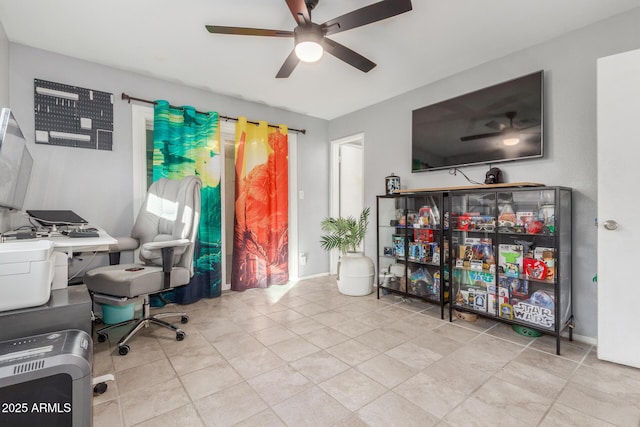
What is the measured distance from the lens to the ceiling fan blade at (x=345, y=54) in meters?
2.01

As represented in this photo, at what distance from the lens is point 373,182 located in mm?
3871

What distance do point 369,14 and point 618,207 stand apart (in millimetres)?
1994

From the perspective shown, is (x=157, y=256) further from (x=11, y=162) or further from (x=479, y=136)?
(x=479, y=136)

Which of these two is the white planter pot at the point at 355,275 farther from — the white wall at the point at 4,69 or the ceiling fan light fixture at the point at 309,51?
the white wall at the point at 4,69

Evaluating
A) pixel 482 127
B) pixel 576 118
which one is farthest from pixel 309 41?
pixel 576 118

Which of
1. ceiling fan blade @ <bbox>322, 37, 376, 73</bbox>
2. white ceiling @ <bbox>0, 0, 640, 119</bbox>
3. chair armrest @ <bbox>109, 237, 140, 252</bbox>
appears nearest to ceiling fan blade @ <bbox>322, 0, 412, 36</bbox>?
ceiling fan blade @ <bbox>322, 37, 376, 73</bbox>

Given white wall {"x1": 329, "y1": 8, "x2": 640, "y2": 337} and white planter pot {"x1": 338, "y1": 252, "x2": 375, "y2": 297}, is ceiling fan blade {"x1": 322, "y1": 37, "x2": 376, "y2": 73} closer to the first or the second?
white wall {"x1": 329, "y1": 8, "x2": 640, "y2": 337}

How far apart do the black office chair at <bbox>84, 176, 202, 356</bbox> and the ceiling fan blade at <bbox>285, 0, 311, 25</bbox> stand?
4.48 feet

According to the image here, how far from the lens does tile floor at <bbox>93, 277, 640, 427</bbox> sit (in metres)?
1.47

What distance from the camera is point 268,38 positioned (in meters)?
2.36

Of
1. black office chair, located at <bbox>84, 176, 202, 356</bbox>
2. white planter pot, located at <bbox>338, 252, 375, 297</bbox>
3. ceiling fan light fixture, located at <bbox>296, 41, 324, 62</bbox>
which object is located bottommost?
white planter pot, located at <bbox>338, 252, 375, 297</bbox>

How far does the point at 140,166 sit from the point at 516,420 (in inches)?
136

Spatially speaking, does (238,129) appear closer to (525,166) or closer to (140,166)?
(140,166)

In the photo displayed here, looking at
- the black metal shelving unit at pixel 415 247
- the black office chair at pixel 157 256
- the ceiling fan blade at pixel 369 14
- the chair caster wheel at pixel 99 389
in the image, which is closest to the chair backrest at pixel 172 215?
the black office chair at pixel 157 256
